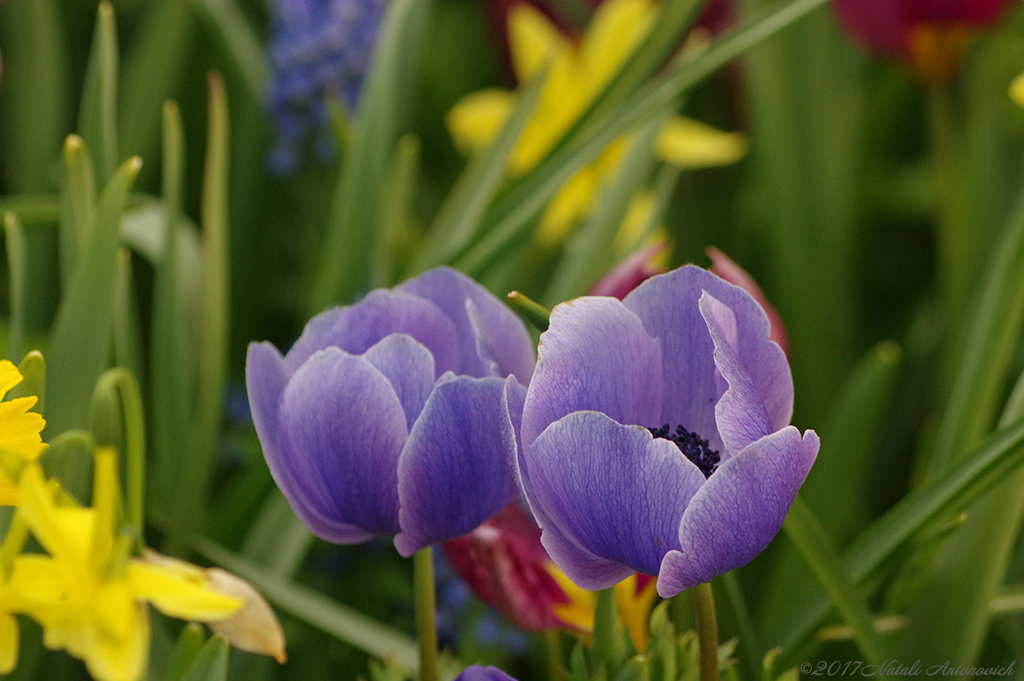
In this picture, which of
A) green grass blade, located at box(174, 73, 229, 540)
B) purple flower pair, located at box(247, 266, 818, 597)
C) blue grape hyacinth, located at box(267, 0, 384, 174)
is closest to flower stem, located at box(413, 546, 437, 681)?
purple flower pair, located at box(247, 266, 818, 597)

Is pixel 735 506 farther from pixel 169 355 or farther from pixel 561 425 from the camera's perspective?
pixel 169 355

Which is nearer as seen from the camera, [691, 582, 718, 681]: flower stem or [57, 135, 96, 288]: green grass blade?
[691, 582, 718, 681]: flower stem

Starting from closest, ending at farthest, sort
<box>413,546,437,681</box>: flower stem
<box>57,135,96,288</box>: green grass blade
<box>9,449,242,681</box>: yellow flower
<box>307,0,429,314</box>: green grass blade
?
<box>9,449,242,681</box>: yellow flower
<box>413,546,437,681</box>: flower stem
<box>57,135,96,288</box>: green grass blade
<box>307,0,429,314</box>: green grass blade

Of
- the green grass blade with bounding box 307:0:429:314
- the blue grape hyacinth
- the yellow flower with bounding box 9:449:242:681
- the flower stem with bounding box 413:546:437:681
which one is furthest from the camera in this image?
the blue grape hyacinth

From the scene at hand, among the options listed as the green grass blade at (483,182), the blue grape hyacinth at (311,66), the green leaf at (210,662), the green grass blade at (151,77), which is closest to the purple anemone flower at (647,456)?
the green leaf at (210,662)

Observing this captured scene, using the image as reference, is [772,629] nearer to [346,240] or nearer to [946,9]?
[346,240]

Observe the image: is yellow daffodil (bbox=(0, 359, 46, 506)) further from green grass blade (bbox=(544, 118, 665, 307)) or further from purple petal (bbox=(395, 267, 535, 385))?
green grass blade (bbox=(544, 118, 665, 307))
